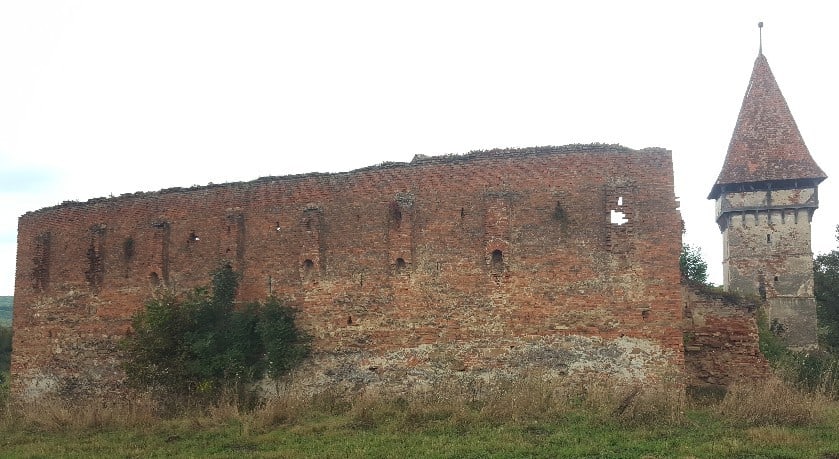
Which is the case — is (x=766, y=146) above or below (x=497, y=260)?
above

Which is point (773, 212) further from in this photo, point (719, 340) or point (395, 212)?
point (395, 212)

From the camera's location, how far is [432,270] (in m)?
15.1

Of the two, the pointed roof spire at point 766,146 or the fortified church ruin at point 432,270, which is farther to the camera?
the pointed roof spire at point 766,146

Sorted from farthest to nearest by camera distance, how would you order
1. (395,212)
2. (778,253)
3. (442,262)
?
(778,253) → (395,212) → (442,262)

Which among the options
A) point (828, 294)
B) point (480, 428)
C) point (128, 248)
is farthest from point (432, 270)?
point (828, 294)

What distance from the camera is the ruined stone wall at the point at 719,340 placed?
547 inches

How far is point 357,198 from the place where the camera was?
15.9m

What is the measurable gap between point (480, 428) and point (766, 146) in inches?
709

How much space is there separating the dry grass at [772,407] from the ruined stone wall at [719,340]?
6.25 ft

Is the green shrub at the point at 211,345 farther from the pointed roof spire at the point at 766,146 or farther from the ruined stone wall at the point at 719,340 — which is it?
the pointed roof spire at the point at 766,146

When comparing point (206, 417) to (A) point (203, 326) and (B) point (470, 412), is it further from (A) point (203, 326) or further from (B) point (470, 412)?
(B) point (470, 412)

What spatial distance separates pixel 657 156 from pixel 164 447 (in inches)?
418

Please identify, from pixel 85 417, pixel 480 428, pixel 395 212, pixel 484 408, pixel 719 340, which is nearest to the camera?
pixel 480 428

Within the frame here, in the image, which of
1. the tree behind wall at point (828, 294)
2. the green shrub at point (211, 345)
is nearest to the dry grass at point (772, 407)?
the green shrub at point (211, 345)
